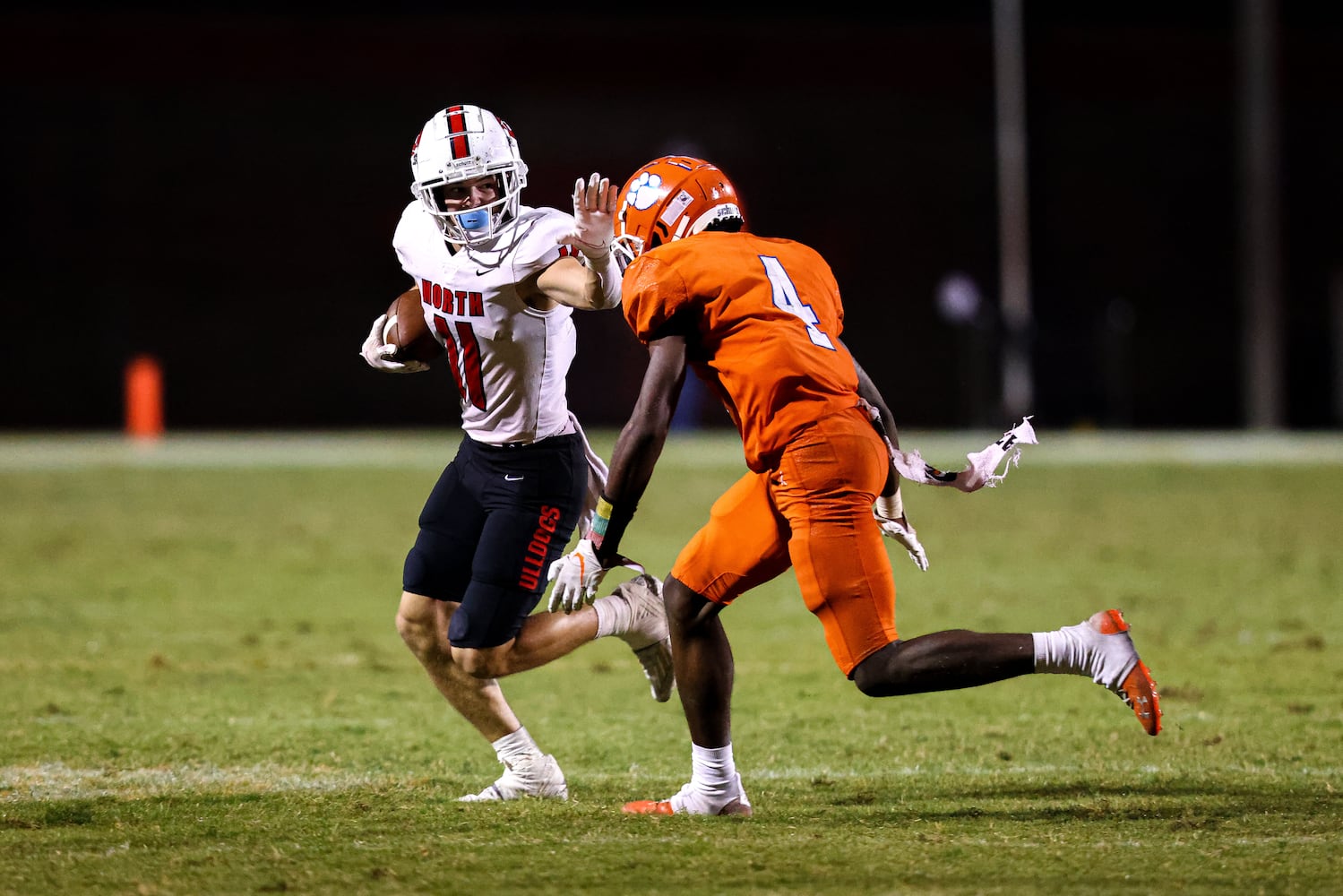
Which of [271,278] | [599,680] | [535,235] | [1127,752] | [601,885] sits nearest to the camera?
[601,885]

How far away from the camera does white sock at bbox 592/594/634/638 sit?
5164mm

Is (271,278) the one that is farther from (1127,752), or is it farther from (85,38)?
(1127,752)

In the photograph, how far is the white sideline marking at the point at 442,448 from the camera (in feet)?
60.8

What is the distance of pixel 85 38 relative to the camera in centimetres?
2566

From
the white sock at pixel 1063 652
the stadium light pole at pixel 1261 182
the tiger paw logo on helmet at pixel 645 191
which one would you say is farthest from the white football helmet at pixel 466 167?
the stadium light pole at pixel 1261 182

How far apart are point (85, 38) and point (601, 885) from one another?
24.6m

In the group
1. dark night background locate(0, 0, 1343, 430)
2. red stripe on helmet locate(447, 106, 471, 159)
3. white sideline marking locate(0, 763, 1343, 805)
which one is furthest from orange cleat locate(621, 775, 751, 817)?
dark night background locate(0, 0, 1343, 430)

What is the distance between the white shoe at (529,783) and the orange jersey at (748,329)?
1.17 meters

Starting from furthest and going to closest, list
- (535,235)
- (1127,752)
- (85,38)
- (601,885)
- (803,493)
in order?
(85,38), (1127,752), (535,235), (803,493), (601,885)

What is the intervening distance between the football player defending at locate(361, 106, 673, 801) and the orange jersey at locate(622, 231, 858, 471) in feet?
1.42

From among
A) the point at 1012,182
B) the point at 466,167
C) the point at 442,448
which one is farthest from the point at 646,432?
the point at 1012,182

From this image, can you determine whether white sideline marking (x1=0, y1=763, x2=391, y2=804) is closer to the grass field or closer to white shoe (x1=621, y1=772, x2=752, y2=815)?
the grass field

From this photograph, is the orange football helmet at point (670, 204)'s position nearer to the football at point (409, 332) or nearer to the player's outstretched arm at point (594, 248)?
the player's outstretched arm at point (594, 248)

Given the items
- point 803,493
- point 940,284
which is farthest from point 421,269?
point 940,284
